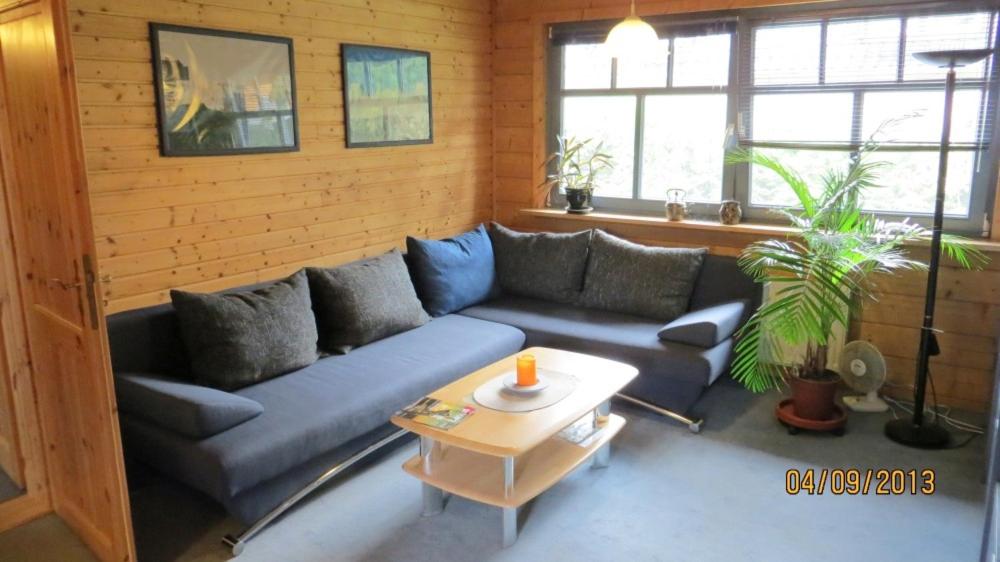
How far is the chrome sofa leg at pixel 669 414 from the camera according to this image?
3.46 m

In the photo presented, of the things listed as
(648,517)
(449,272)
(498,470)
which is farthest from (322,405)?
(449,272)

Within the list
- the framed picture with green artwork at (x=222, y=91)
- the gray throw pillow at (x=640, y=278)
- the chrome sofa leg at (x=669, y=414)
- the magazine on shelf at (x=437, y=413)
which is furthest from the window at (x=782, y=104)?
the magazine on shelf at (x=437, y=413)

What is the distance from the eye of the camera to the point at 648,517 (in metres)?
2.74

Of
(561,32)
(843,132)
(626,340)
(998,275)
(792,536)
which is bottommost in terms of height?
(792,536)

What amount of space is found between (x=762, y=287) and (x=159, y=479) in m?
3.05

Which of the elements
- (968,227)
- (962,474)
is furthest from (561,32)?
(962,474)

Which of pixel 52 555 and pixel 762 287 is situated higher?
pixel 762 287

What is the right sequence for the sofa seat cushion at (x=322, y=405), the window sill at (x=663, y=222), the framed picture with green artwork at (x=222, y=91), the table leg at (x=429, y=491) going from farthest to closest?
the window sill at (x=663, y=222) < the framed picture with green artwork at (x=222, y=91) < the table leg at (x=429, y=491) < the sofa seat cushion at (x=322, y=405)

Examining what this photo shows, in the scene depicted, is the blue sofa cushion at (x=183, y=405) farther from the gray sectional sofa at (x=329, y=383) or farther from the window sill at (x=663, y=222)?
the window sill at (x=663, y=222)

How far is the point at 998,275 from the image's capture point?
3.47 metres

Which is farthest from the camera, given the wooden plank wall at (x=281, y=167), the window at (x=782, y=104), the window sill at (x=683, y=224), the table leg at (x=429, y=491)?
the window sill at (x=683, y=224)

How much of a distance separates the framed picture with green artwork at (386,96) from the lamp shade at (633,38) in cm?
126

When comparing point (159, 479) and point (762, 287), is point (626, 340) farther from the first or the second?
point (159, 479)
